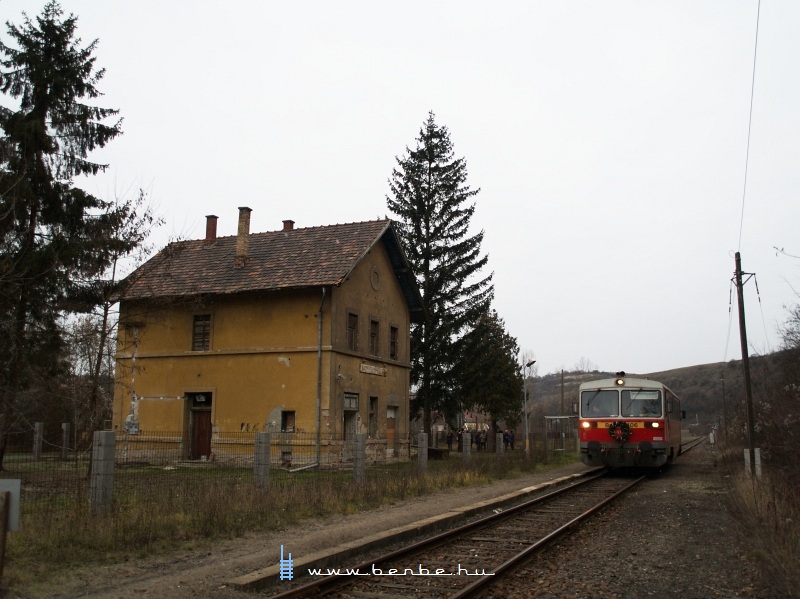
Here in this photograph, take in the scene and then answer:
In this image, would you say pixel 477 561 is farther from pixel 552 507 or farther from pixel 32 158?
pixel 32 158

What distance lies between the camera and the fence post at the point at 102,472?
10117mm

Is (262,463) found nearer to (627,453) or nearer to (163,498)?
(163,498)

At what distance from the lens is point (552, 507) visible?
14.6 m

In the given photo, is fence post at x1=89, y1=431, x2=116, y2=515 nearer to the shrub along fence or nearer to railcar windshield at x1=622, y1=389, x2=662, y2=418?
the shrub along fence

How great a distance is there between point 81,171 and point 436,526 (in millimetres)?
15131

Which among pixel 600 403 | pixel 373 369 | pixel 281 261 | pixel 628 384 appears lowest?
pixel 600 403

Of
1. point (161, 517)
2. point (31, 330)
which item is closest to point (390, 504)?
point (161, 517)

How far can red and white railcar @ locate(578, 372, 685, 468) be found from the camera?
20.7 meters

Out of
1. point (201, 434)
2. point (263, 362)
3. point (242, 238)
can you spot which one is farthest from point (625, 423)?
point (242, 238)

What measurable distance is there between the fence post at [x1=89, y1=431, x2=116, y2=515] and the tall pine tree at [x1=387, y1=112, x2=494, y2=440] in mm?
27703

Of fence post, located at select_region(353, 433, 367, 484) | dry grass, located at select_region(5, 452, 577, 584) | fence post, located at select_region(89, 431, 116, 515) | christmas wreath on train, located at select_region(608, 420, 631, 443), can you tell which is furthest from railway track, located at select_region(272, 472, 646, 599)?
christmas wreath on train, located at select_region(608, 420, 631, 443)

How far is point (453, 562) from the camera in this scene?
887 cm

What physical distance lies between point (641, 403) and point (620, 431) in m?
1.09

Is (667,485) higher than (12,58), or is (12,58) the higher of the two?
(12,58)
